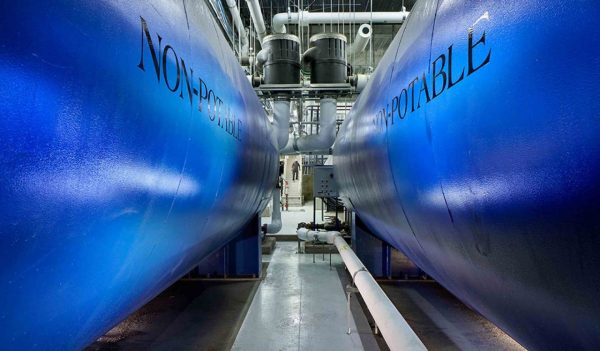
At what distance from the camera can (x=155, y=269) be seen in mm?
1014

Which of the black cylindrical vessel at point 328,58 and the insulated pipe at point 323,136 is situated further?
the insulated pipe at point 323,136

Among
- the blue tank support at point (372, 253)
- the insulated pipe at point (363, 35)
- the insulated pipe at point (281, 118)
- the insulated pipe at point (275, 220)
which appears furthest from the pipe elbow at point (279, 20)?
the blue tank support at point (372, 253)

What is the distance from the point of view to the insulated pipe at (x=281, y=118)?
14.1ft

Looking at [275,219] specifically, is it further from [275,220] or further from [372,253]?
[372,253]

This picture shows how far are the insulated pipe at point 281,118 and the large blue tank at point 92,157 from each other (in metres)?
3.15

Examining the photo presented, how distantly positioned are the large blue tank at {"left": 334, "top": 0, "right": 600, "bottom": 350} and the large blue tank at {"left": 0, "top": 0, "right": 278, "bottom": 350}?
0.69m

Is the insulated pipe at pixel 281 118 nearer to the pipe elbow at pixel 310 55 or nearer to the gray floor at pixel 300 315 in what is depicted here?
the pipe elbow at pixel 310 55

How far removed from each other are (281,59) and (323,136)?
1149 millimetres

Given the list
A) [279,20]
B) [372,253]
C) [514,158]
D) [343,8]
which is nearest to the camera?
[514,158]

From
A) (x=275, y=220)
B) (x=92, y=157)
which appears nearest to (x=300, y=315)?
(x=92, y=157)

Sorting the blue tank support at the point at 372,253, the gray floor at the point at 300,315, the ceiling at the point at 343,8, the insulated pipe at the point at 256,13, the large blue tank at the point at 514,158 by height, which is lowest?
the gray floor at the point at 300,315

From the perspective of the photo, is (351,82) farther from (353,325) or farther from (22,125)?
(22,125)

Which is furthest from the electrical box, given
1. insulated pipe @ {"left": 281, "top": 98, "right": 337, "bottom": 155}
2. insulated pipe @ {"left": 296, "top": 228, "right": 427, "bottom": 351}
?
insulated pipe @ {"left": 296, "top": 228, "right": 427, "bottom": 351}

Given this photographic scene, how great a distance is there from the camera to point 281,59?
4051mm
